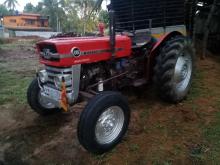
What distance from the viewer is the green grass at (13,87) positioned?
21.4ft

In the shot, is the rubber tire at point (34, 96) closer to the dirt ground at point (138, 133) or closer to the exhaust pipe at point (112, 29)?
the dirt ground at point (138, 133)

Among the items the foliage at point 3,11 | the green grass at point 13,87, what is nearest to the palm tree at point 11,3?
the foliage at point 3,11

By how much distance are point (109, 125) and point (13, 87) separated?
4.10 meters

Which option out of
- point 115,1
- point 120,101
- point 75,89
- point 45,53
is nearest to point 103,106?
point 120,101

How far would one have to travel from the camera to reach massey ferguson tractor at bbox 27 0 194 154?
4027 mm

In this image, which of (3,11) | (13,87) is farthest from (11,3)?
(13,87)

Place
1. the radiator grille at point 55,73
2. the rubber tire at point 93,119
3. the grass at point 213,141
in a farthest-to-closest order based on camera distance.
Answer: the radiator grille at point 55,73 → the grass at point 213,141 → the rubber tire at point 93,119

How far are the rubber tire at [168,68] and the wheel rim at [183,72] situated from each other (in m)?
0.19

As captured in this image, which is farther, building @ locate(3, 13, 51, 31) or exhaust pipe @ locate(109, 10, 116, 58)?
building @ locate(3, 13, 51, 31)

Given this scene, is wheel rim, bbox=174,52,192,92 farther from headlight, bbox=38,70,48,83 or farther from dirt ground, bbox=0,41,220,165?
headlight, bbox=38,70,48,83

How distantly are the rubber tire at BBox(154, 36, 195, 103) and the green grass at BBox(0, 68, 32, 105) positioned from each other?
2.93m

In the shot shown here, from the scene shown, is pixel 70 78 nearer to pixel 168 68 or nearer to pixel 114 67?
pixel 114 67

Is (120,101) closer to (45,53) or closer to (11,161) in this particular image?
(45,53)

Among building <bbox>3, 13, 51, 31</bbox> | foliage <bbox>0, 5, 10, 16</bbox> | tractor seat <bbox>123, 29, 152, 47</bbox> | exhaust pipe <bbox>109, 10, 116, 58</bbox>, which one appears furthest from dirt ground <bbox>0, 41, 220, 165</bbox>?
foliage <bbox>0, 5, 10, 16</bbox>
